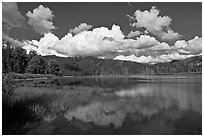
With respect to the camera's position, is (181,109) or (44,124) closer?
(44,124)

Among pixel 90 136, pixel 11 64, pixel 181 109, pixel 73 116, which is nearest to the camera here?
pixel 90 136

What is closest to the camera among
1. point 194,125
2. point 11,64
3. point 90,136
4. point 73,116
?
point 90,136

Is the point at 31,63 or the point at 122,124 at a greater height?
the point at 31,63

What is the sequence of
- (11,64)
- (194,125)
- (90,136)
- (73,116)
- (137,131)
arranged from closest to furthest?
(90,136), (137,131), (194,125), (73,116), (11,64)

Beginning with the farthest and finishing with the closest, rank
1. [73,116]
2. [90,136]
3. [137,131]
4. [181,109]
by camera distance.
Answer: [181,109]
[73,116]
[137,131]
[90,136]

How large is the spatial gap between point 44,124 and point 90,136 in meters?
7.05

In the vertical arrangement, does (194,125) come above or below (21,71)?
below

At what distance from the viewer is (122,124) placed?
80.2ft

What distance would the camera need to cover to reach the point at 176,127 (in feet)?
75.9

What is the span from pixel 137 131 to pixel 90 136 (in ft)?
17.6

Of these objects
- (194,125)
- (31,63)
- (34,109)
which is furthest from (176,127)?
(31,63)

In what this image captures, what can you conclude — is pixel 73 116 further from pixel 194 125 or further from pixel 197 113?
pixel 197 113

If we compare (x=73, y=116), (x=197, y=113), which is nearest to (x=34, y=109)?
(x=73, y=116)

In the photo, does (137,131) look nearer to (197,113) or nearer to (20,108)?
(197,113)
